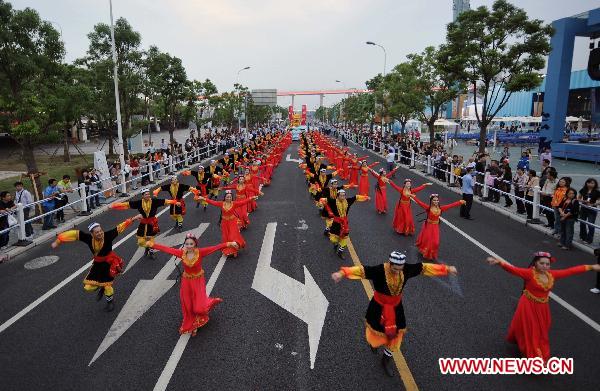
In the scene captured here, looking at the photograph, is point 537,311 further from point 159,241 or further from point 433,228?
point 159,241

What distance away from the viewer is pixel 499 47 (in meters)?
19.0

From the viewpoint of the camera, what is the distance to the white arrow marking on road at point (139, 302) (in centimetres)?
587

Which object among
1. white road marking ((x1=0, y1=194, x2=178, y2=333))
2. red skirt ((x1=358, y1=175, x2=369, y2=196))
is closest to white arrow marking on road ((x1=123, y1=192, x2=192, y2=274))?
white road marking ((x1=0, y1=194, x2=178, y2=333))

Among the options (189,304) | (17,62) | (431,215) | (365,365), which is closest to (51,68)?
(17,62)

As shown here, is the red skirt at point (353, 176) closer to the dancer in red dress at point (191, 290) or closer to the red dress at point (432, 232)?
the red dress at point (432, 232)

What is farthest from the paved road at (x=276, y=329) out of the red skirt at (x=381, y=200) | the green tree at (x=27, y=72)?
the green tree at (x=27, y=72)

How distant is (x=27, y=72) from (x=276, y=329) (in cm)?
1386

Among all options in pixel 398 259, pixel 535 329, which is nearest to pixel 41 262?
pixel 398 259

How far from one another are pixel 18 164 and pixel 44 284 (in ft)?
81.1

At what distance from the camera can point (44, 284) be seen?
7891 millimetres

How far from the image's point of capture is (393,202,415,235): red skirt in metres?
10.8

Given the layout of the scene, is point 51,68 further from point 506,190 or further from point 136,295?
point 506,190

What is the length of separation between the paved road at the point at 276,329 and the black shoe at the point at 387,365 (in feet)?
0.28

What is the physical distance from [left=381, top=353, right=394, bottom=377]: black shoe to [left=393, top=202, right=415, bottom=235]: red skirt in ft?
20.4
